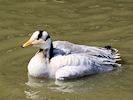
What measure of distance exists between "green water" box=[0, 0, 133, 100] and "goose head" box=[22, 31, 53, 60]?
1.87 ft

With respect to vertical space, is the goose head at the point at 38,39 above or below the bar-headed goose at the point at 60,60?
above

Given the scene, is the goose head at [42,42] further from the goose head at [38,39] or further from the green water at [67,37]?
the green water at [67,37]

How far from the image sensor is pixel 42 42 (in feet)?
34.1

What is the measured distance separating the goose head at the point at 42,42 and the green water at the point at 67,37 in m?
0.57

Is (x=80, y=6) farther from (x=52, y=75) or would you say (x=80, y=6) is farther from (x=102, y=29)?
(x=52, y=75)

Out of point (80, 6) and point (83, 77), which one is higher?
point (80, 6)

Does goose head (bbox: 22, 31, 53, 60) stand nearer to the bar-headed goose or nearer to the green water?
the bar-headed goose

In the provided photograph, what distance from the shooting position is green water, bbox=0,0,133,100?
9.78 metres

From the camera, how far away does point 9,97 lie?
9531 millimetres

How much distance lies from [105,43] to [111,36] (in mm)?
475

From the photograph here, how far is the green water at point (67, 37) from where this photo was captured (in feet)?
32.1

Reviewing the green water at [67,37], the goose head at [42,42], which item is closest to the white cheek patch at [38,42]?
the goose head at [42,42]

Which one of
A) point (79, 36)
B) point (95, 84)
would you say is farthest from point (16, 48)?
point (95, 84)

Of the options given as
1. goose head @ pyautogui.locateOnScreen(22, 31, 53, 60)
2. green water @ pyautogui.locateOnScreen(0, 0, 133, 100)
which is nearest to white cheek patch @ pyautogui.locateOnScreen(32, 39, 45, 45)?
goose head @ pyautogui.locateOnScreen(22, 31, 53, 60)
